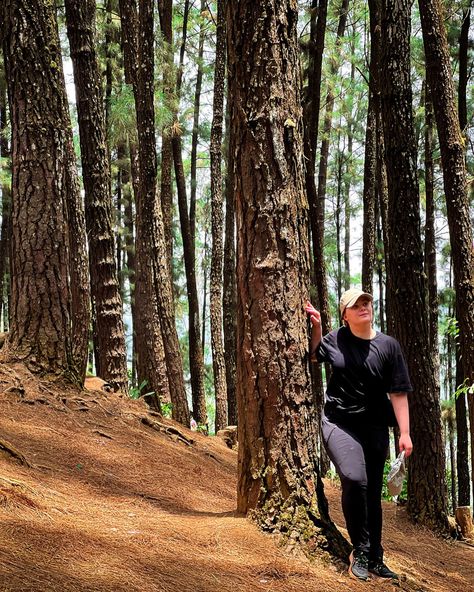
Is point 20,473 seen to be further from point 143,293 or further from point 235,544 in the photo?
point 143,293

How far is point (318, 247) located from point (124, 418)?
5.39 meters

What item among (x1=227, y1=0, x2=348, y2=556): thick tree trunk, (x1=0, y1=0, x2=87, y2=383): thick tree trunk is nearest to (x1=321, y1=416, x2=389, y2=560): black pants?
(x1=227, y1=0, x2=348, y2=556): thick tree trunk

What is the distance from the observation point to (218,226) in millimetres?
14469

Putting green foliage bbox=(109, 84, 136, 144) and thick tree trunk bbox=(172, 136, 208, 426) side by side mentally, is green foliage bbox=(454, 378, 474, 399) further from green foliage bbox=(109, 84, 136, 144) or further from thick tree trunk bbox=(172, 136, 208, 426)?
thick tree trunk bbox=(172, 136, 208, 426)

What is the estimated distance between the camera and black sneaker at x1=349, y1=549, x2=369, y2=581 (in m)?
3.68

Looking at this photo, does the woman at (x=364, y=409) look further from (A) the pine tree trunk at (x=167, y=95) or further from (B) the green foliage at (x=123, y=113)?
(A) the pine tree trunk at (x=167, y=95)

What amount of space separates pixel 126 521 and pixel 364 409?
1.72 metres

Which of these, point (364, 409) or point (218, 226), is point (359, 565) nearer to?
point (364, 409)

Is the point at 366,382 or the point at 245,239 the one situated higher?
the point at 245,239

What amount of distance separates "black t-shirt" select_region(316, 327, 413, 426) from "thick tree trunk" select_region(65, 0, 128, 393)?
5195mm

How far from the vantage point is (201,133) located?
827 inches

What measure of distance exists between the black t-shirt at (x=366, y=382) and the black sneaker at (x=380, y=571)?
880 millimetres

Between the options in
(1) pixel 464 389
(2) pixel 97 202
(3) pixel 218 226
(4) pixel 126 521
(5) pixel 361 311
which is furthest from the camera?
(3) pixel 218 226

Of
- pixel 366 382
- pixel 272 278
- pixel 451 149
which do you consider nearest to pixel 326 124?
pixel 451 149
